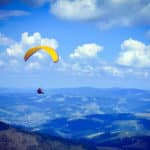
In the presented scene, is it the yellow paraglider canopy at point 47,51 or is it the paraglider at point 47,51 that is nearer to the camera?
the paraglider at point 47,51

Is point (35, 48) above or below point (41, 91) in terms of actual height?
above

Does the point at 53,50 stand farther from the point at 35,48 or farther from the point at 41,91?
the point at 41,91

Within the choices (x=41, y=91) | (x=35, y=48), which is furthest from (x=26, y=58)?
(x=41, y=91)

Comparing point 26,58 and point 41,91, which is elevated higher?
point 26,58

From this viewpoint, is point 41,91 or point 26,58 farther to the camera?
point 26,58

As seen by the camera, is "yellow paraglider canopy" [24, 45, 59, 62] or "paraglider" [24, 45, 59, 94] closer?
"paraglider" [24, 45, 59, 94]

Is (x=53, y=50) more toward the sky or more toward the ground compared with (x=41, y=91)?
more toward the sky

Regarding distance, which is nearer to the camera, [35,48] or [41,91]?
[41,91]

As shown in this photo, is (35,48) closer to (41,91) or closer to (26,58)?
(26,58)
